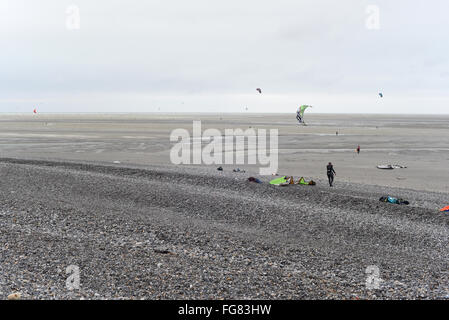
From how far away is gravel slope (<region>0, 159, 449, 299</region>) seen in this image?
10.4 meters

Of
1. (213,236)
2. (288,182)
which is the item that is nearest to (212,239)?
(213,236)

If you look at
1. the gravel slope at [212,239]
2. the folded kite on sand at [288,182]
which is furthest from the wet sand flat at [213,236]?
the folded kite on sand at [288,182]

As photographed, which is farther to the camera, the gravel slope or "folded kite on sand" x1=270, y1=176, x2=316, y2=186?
"folded kite on sand" x1=270, y1=176, x2=316, y2=186

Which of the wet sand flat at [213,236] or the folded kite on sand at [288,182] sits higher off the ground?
the folded kite on sand at [288,182]

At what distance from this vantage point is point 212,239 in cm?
1441

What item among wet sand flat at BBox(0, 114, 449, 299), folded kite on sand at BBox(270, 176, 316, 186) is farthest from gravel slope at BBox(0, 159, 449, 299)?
folded kite on sand at BBox(270, 176, 316, 186)

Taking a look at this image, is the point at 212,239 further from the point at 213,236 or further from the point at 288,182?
the point at 288,182

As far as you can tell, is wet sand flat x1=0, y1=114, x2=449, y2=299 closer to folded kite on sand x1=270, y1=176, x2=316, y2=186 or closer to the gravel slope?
the gravel slope

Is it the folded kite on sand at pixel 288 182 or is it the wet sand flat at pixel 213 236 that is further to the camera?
the folded kite on sand at pixel 288 182

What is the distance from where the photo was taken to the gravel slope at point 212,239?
10.4 metres

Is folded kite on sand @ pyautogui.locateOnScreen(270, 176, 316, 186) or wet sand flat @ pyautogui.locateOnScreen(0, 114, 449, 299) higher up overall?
folded kite on sand @ pyautogui.locateOnScreen(270, 176, 316, 186)

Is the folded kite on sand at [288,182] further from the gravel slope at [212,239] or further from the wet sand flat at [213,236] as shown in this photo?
the gravel slope at [212,239]
